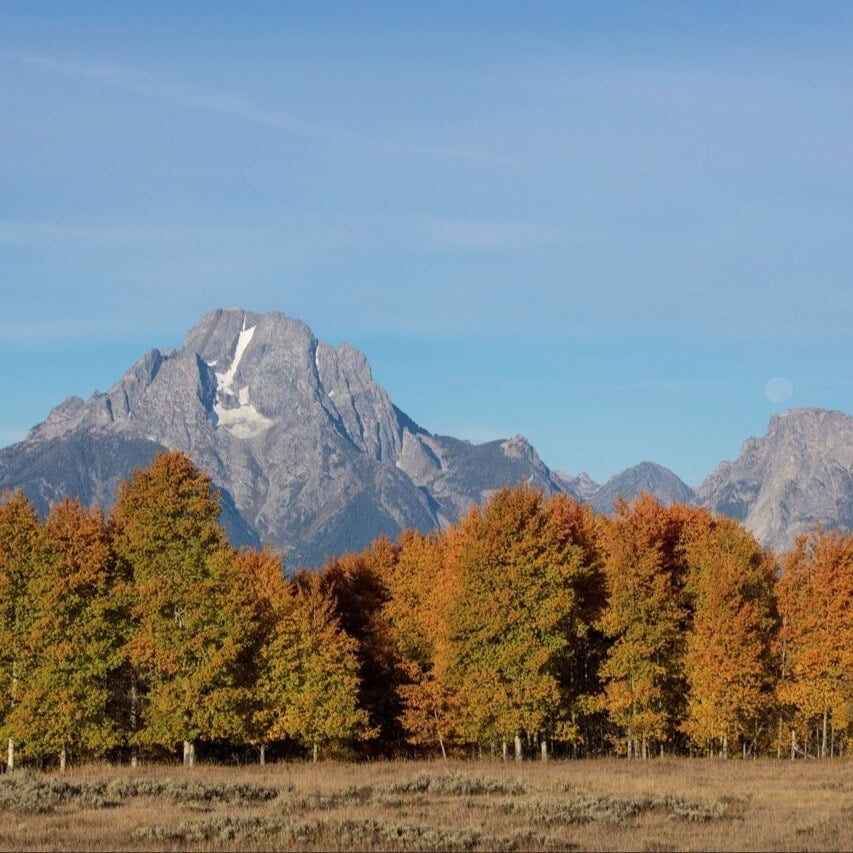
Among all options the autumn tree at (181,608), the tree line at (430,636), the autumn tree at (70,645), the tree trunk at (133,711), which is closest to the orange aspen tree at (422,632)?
the tree line at (430,636)

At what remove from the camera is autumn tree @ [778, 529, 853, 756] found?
6250cm

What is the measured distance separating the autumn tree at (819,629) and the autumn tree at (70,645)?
36.0 meters

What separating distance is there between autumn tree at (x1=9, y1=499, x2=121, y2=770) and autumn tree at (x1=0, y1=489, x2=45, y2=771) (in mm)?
294

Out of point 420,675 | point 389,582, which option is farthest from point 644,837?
point 389,582

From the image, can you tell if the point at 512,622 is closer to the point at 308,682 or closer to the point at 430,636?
the point at 430,636

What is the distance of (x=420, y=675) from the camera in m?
68.8

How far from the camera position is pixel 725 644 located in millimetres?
61250

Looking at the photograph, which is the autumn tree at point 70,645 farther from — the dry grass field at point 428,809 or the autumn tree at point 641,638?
the autumn tree at point 641,638

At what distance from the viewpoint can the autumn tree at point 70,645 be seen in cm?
5291

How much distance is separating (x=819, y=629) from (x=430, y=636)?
2161 centimetres

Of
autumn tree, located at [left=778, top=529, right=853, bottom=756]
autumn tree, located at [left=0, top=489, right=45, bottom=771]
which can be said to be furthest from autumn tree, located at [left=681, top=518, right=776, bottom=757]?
autumn tree, located at [left=0, top=489, right=45, bottom=771]

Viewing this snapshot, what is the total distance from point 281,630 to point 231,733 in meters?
7.23

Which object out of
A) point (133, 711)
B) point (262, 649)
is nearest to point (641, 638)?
point (262, 649)

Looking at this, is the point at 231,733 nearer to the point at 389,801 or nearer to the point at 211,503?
the point at 211,503
